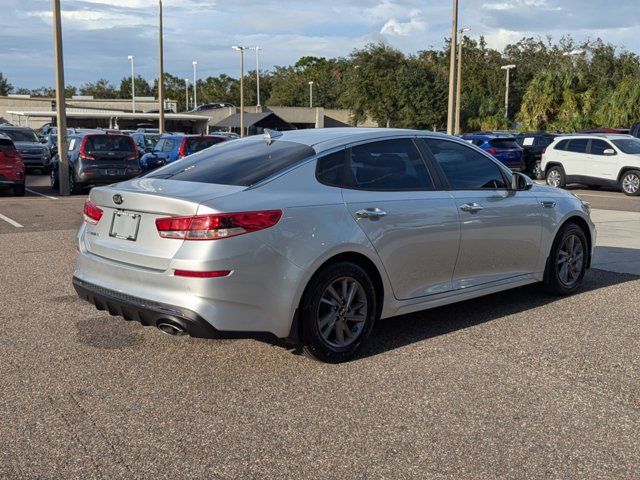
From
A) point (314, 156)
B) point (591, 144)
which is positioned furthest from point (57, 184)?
point (314, 156)

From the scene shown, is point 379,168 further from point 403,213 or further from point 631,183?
point 631,183

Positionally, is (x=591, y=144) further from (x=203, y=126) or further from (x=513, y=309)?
(x=203, y=126)

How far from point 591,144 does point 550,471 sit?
19.9 m

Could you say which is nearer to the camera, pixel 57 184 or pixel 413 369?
pixel 413 369

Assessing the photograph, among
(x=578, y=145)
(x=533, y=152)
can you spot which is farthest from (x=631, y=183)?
(x=533, y=152)

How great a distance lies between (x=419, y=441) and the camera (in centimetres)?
393

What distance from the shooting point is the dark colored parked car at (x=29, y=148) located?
27.0 metres

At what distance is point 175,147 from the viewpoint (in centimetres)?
2186

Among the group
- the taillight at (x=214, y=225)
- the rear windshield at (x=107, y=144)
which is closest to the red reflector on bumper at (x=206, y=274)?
the taillight at (x=214, y=225)

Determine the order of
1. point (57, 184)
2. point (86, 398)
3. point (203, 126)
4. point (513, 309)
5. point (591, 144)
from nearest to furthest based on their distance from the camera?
point (86, 398)
point (513, 309)
point (57, 184)
point (591, 144)
point (203, 126)

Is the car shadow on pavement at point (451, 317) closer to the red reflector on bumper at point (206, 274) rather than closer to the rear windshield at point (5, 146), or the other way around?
the red reflector on bumper at point (206, 274)

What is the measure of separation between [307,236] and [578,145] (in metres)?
19.2

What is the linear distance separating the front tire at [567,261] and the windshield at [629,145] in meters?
15.1

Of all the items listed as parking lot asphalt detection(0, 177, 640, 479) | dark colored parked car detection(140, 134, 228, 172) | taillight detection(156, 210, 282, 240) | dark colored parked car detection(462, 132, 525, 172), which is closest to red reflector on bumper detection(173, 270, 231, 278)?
taillight detection(156, 210, 282, 240)
